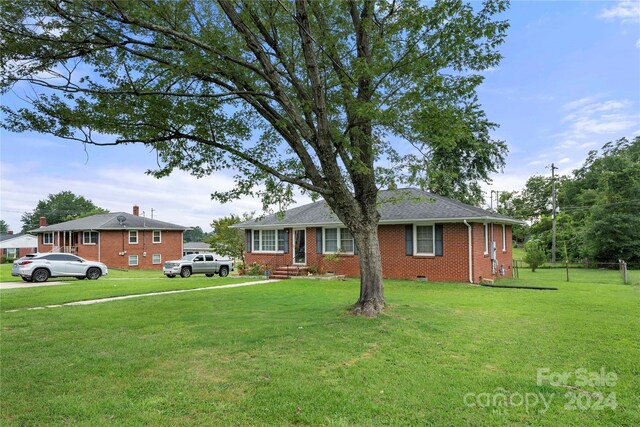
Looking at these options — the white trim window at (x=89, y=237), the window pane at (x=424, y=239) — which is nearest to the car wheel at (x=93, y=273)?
the white trim window at (x=89, y=237)

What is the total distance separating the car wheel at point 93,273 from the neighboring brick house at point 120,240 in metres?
13.9

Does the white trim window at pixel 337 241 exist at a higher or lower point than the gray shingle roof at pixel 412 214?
lower

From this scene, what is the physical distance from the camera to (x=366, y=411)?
3.47 meters

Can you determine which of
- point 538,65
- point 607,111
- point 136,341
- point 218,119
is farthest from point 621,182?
point 136,341

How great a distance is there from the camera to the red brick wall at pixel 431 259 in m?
15.6

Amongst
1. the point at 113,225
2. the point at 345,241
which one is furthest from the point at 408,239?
the point at 113,225

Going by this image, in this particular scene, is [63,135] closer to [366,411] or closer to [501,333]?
[366,411]

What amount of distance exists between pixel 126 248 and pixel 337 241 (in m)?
24.0

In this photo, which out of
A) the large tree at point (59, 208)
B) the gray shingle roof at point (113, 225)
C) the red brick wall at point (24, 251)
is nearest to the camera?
the gray shingle roof at point (113, 225)

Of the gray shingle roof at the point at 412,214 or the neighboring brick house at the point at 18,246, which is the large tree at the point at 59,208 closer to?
the neighboring brick house at the point at 18,246

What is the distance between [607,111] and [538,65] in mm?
12314

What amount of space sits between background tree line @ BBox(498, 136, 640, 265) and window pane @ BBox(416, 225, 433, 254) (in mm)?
15596

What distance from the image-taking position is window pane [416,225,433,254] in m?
16.4

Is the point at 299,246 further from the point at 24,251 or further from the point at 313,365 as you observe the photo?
the point at 24,251
